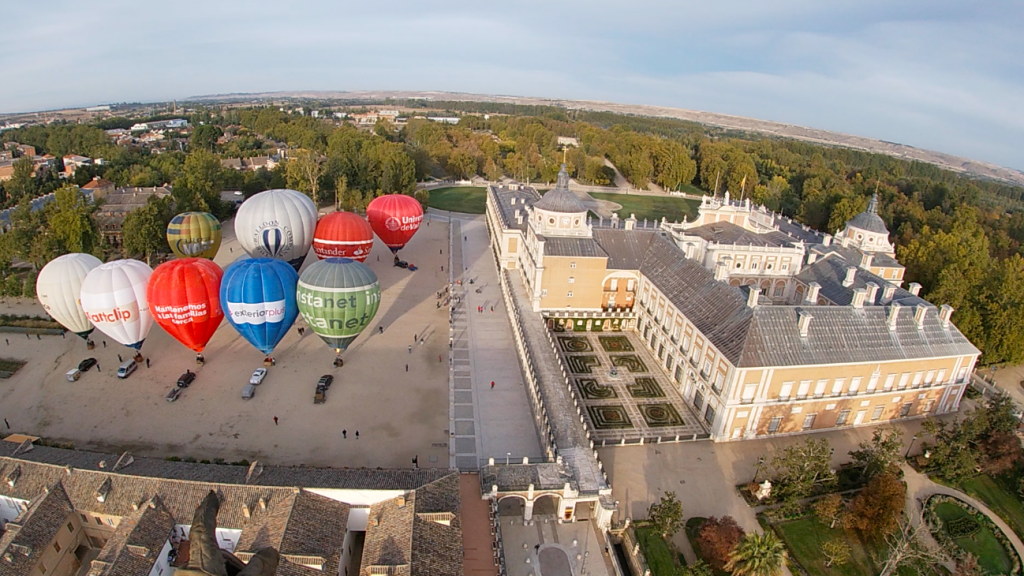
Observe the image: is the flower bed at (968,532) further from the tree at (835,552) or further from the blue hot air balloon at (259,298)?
the blue hot air balloon at (259,298)

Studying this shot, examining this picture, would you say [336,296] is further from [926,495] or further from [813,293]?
[926,495]

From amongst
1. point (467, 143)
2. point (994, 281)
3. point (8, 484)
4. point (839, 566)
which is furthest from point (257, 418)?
point (467, 143)

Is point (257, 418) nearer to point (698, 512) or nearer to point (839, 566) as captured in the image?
point (698, 512)

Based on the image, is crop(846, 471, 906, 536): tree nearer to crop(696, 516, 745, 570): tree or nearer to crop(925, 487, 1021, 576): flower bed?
crop(925, 487, 1021, 576): flower bed

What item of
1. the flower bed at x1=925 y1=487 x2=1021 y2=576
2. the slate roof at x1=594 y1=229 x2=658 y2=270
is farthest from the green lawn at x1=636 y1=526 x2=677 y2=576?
the slate roof at x1=594 y1=229 x2=658 y2=270

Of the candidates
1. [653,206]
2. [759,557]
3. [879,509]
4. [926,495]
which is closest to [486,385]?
[759,557]

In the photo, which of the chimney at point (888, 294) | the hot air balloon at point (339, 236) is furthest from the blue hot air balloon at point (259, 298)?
the chimney at point (888, 294)
